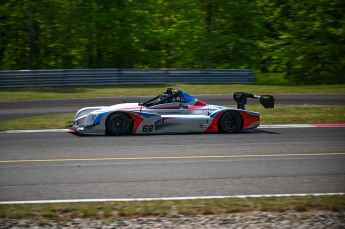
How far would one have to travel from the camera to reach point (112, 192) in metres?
8.42

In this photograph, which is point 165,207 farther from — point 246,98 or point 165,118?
point 246,98

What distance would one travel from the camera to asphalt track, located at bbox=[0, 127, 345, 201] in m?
8.62

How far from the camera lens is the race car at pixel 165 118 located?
14.2 m

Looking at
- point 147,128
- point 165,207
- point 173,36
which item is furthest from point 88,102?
point 165,207

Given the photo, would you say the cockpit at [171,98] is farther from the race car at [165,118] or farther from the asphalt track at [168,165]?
the asphalt track at [168,165]

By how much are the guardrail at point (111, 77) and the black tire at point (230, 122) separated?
14.4 metres

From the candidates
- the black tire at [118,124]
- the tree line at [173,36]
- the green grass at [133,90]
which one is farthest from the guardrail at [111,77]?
the black tire at [118,124]

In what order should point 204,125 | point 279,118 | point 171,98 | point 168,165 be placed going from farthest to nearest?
point 279,118
point 171,98
point 204,125
point 168,165

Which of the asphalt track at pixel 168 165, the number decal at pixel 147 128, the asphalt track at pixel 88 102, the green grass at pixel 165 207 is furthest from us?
the asphalt track at pixel 88 102

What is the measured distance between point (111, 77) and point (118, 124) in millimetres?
14852

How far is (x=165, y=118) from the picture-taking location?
47.5 ft

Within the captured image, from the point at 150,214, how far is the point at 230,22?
3013 cm

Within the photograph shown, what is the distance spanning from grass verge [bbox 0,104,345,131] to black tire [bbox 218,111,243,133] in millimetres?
2339

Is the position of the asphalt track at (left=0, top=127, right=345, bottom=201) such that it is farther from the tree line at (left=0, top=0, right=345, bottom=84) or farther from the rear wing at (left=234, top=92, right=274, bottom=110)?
the tree line at (left=0, top=0, right=345, bottom=84)
